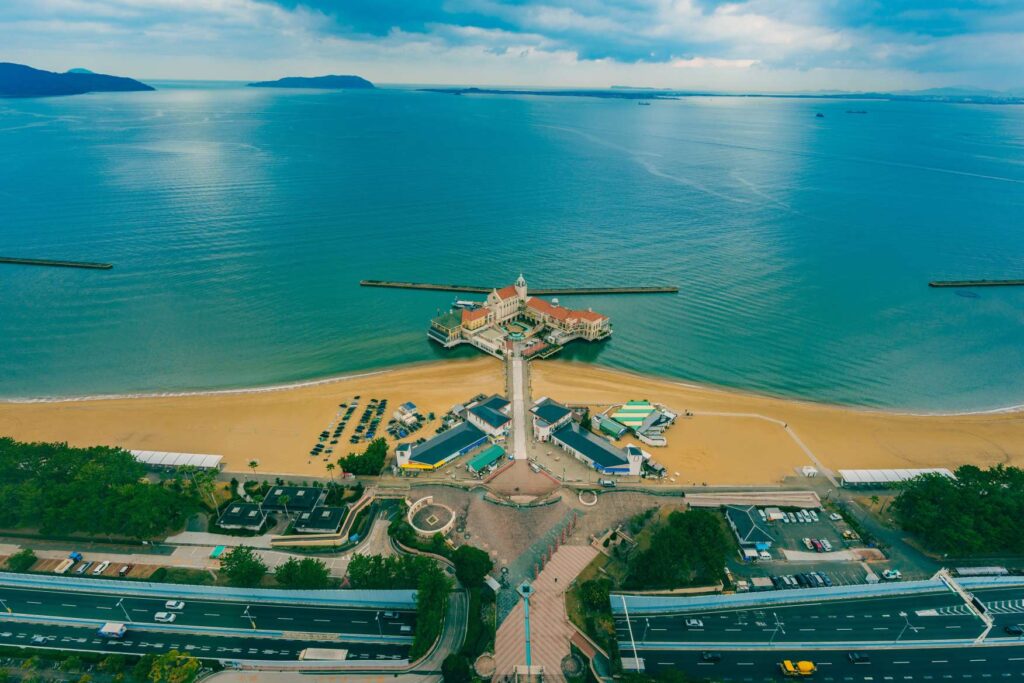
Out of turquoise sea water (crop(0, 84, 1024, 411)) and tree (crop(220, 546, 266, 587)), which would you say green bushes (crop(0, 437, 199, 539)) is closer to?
tree (crop(220, 546, 266, 587))

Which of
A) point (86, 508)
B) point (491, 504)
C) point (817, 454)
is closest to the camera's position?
point (86, 508)

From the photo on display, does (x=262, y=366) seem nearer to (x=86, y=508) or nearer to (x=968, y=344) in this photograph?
(x=86, y=508)

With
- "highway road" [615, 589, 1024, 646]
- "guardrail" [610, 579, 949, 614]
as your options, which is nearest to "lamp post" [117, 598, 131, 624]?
"guardrail" [610, 579, 949, 614]

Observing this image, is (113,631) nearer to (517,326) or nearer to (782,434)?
(517,326)

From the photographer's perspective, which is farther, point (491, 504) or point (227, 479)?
point (227, 479)

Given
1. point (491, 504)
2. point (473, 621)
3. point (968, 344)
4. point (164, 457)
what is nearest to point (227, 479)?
point (164, 457)

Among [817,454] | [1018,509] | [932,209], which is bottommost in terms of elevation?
[817,454]

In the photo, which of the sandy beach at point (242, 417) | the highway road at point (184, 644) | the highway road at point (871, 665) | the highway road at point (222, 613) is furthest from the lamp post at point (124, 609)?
the highway road at point (871, 665)
